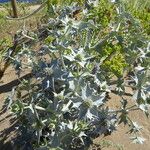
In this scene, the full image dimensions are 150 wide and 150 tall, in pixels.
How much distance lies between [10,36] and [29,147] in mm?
3515

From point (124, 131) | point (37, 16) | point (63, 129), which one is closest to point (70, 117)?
point (63, 129)

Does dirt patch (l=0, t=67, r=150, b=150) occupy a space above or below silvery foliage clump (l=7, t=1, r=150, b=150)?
below

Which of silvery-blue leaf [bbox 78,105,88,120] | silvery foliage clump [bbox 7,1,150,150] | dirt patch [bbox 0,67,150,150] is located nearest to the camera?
silvery-blue leaf [bbox 78,105,88,120]

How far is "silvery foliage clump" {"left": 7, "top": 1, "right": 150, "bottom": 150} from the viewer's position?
3.40 m

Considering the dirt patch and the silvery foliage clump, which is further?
the dirt patch

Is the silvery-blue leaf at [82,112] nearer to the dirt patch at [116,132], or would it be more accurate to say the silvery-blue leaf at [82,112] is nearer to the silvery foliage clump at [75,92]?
the silvery foliage clump at [75,92]

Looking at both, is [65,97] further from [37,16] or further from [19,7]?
[19,7]

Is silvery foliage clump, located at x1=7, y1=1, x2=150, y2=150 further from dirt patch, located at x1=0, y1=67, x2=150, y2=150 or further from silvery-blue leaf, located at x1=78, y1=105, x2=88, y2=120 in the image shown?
dirt patch, located at x1=0, y1=67, x2=150, y2=150

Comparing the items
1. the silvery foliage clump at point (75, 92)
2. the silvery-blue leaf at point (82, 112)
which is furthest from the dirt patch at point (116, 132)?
the silvery-blue leaf at point (82, 112)

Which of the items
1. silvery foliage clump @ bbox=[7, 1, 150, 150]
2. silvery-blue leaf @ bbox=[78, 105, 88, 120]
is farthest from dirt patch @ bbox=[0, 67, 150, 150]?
silvery-blue leaf @ bbox=[78, 105, 88, 120]

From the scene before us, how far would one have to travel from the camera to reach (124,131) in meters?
4.39

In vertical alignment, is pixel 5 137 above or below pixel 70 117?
below

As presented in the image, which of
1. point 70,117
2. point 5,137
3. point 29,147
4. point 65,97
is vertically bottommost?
point 5,137

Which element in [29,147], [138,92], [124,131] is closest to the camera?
[138,92]
